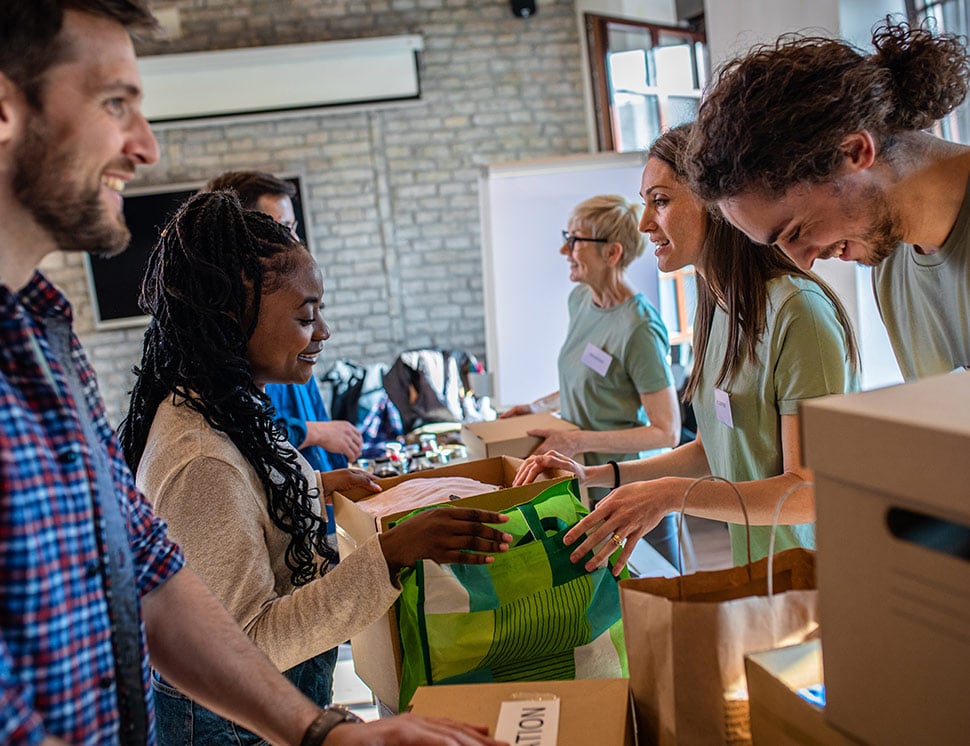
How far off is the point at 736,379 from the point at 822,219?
471 millimetres

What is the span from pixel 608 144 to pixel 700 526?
9.80ft

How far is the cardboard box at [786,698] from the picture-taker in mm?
774

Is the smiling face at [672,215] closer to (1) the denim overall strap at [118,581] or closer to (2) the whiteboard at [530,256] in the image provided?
(1) the denim overall strap at [118,581]

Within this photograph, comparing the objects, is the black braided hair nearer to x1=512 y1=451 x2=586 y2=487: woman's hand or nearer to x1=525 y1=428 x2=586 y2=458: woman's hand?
x1=512 y1=451 x2=586 y2=487: woman's hand

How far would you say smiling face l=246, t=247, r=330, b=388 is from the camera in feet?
4.75

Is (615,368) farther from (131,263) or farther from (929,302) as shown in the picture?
(131,263)

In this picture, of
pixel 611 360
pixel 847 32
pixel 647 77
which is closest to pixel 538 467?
pixel 611 360

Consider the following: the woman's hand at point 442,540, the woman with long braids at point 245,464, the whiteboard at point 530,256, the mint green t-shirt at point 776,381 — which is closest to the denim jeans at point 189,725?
the woman with long braids at point 245,464

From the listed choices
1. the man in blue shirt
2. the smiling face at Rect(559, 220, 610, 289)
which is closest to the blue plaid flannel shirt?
the man in blue shirt

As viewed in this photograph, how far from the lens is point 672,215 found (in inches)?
72.6

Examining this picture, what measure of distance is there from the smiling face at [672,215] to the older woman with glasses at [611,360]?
0.66 m

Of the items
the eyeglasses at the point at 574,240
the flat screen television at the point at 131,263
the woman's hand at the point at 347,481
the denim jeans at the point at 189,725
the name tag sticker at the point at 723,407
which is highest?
the flat screen television at the point at 131,263

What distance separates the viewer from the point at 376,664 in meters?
1.41

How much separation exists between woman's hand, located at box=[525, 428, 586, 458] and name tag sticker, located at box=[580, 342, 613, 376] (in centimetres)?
33
